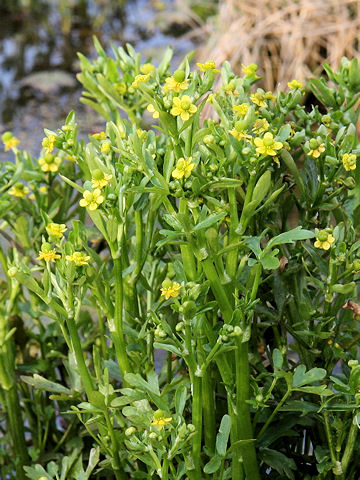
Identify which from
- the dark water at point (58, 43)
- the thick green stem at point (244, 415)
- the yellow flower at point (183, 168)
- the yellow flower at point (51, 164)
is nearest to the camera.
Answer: the yellow flower at point (183, 168)

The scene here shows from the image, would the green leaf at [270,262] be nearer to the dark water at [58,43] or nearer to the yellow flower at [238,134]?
the yellow flower at [238,134]

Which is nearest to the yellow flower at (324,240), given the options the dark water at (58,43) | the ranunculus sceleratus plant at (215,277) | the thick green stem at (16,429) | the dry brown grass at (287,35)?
the ranunculus sceleratus plant at (215,277)

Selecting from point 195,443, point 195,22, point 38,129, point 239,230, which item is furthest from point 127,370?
point 195,22

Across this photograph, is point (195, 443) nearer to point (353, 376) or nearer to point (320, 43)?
point (353, 376)

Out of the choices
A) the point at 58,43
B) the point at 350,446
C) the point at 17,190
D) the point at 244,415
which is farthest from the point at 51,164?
the point at 58,43

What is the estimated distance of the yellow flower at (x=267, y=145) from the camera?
0.90 m

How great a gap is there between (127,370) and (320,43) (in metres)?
2.46

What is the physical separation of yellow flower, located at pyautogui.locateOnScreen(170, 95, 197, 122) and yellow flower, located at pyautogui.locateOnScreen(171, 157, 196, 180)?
6 centimetres

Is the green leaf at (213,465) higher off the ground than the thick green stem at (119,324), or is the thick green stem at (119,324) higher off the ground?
the thick green stem at (119,324)

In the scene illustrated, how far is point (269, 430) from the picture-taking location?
110 centimetres

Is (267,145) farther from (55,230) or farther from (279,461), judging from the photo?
(279,461)

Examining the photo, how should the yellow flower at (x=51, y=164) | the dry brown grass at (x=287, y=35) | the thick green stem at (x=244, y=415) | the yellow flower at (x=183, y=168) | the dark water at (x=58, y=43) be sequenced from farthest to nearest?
1. the dark water at (x=58, y=43)
2. the dry brown grass at (x=287, y=35)
3. the yellow flower at (x=51, y=164)
4. the thick green stem at (x=244, y=415)
5. the yellow flower at (x=183, y=168)

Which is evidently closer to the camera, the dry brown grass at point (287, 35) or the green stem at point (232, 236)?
the green stem at point (232, 236)

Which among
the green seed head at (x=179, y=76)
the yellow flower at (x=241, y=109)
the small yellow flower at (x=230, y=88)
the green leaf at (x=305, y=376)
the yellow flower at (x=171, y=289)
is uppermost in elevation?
the green seed head at (x=179, y=76)
